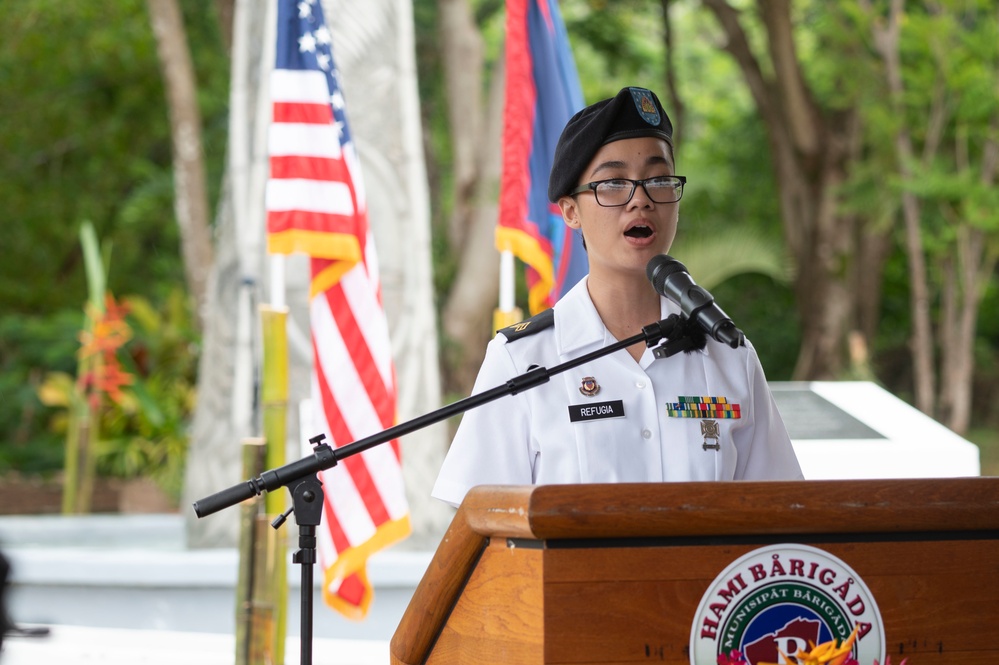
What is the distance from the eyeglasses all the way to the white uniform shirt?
198 millimetres

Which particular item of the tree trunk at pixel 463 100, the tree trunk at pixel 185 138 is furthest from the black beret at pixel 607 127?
the tree trunk at pixel 185 138

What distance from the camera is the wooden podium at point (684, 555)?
1.53 metres

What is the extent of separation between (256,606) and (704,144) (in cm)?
1768

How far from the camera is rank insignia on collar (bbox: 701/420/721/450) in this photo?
2223mm

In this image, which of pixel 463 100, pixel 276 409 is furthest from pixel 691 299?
pixel 463 100

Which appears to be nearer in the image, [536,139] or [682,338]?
[682,338]

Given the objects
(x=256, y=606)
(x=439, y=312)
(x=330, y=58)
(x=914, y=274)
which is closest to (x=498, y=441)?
(x=256, y=606)

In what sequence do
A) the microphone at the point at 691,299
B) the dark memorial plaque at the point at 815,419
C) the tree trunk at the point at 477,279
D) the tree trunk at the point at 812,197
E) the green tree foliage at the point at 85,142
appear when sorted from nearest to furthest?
the microphone at the point at 691,299 → the dark memorial plaque at the point at 815,419 → the tree trunk at the point at 477,279 → the tree trunk at the point at 812,197 → the green tree foliage at the point at 85,142

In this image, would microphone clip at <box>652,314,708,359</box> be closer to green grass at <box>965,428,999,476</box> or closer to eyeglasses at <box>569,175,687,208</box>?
eyeglasses at <box>569,175,687,208</box>

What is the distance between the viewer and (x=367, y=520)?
5172mm

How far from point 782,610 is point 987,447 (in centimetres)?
1438

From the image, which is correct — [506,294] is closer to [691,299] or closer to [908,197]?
[691,299]

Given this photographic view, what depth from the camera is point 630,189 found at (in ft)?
7.43

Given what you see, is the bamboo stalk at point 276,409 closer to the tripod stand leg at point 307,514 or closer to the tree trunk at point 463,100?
the tripod stand leg at point 307,514
